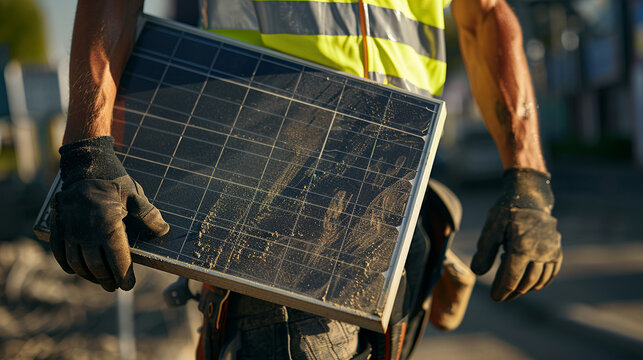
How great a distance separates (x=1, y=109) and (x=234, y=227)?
2166cm

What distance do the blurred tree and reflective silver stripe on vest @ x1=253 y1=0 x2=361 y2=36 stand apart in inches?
2064

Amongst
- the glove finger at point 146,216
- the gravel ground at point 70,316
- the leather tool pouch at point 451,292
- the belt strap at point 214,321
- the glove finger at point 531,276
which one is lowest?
the gravel ground at point 70,316

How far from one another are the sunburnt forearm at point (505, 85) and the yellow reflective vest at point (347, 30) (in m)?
0.22

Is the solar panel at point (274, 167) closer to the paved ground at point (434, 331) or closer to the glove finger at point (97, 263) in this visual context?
the glove finger at point (97, 263)

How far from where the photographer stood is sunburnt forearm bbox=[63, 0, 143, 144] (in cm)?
145

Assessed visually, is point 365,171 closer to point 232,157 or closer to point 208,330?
point 232,157

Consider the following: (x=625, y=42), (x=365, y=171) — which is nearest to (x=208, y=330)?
(x=365, y=171)

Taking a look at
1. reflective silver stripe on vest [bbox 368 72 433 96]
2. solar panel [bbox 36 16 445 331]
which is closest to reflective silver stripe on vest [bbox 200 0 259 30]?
solar panel [bbox 36 16 445 331]

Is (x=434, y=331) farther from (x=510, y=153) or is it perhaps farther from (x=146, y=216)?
(x=146, y=216)

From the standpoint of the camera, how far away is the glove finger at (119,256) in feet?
4.40

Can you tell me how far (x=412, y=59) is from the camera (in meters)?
1.82

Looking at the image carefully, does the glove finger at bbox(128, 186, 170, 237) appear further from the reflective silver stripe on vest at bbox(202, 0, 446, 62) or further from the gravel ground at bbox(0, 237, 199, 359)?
the gravel ground at bbox(0, 237, 199, 359)

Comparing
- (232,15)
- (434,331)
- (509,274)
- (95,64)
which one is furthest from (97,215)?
(434,331)

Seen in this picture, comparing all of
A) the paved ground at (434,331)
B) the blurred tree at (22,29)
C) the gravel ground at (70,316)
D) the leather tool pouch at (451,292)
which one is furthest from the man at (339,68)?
the blurred tree at (22,29)
